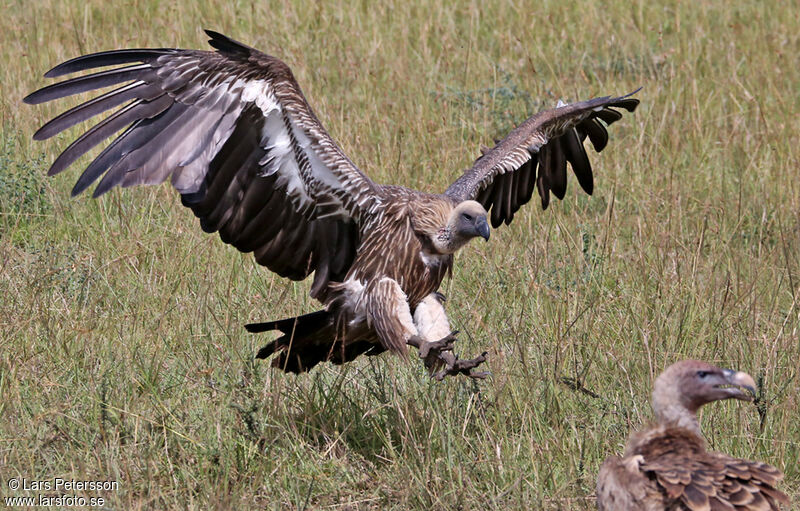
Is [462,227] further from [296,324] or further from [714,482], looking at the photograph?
[714,482]

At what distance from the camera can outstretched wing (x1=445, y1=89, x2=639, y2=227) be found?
19.0 feet

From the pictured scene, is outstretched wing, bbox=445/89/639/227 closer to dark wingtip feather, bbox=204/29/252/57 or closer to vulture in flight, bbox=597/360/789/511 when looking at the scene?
dark wingtip feather, bbox=204/29/252/57

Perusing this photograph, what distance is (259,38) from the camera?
8898mm

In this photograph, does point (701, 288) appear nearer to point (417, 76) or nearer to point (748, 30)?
point (417, 76)

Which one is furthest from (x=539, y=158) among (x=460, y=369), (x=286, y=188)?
(x=460, y=369)

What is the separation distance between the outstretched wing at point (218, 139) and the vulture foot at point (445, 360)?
0.93m

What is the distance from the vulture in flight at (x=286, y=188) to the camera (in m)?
4.66

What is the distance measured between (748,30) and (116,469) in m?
7.49

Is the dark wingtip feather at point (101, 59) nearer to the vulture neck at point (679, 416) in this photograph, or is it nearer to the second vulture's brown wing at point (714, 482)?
the vulture neck at point (679, 416)

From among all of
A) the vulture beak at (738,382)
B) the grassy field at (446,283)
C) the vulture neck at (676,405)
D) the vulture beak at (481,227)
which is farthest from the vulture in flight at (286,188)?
the vulture beak at (738,382)

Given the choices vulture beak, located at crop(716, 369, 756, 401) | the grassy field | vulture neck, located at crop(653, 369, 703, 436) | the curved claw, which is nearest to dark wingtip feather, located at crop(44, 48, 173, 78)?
the grassy field

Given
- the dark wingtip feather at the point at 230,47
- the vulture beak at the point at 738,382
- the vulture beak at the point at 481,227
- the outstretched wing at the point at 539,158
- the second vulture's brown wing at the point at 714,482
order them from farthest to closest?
the outstretched wing at the point at 539,158
the vulture beak at the point at 481,227
the dark wingtip feather at the point at 230,47
the vulture beak at the point at 738,382
the second vulture's brown wing at the point at 714,482

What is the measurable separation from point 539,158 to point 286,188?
1805 millimetres

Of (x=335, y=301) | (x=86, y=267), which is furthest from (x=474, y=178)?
(x=86, y=267)
